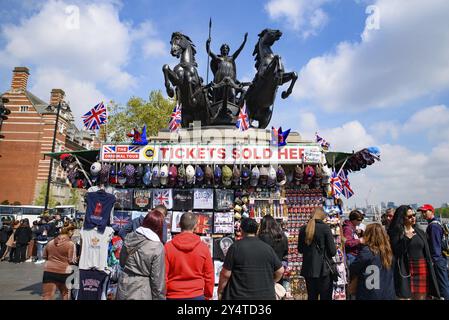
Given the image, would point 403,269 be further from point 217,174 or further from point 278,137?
point 217,174

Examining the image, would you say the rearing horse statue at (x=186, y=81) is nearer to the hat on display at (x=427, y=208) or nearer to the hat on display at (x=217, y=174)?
the hat on display at (x=217, y=174)

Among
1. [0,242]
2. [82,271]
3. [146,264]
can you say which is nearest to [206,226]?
[82,271]

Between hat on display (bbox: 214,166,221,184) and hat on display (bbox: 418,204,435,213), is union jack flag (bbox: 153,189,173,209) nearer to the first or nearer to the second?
hat on display (bbox: 214,166,221,184)

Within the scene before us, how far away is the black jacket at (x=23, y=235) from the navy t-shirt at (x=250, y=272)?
40.5 feet

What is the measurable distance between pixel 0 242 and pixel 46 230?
7.42 feet

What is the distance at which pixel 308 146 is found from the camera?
7016mm

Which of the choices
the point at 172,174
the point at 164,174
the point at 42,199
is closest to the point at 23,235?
the point at 164,174

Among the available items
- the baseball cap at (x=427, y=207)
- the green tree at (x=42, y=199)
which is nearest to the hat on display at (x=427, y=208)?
the baseball cap at (x=427, y=207)

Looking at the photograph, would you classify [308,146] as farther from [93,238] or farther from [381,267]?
[93,238]

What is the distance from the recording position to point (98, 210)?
5773 mm

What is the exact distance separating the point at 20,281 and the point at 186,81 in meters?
7.93

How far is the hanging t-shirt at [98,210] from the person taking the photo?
223 inches

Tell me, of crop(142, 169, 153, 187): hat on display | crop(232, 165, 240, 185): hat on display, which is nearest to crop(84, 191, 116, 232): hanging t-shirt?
crop(142, 169, 153, 187): hat on display

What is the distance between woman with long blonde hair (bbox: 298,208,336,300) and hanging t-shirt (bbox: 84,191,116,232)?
12.7 feet
